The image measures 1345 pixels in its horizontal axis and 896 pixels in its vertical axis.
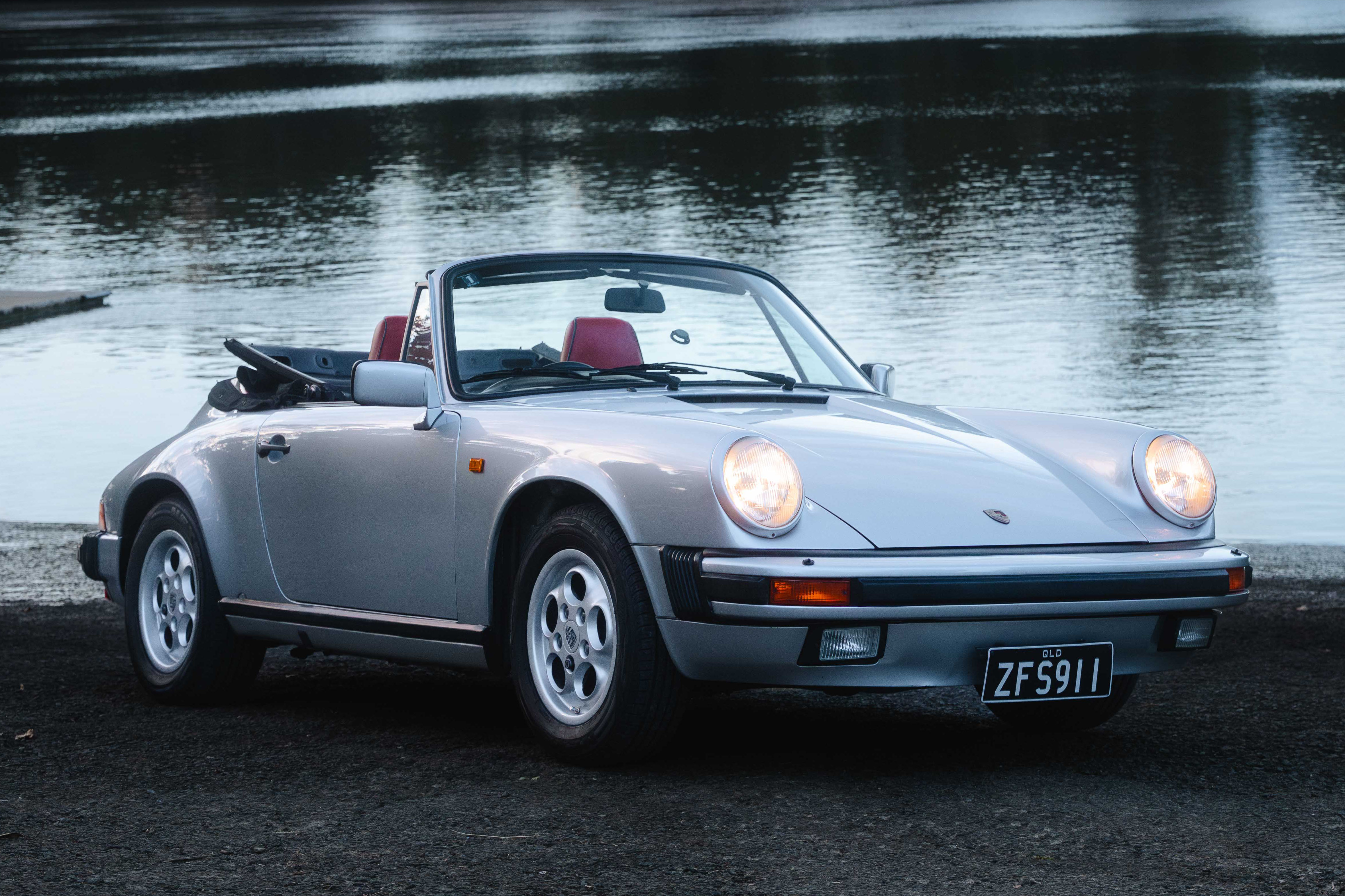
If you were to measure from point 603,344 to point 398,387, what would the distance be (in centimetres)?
73

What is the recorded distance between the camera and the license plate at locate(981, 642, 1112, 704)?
459 cm

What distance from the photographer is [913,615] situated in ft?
14.6

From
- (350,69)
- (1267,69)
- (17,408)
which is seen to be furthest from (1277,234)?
(350,69)

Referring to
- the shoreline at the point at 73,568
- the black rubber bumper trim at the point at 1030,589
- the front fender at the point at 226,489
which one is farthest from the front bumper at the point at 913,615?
the shoreline at the point at 73,568

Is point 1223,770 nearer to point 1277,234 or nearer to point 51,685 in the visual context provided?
point 51,685

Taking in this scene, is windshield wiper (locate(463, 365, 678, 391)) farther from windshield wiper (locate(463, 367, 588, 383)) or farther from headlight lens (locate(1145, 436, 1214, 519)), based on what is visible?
headlight lens (locate(1145, 436, 1214, 519))

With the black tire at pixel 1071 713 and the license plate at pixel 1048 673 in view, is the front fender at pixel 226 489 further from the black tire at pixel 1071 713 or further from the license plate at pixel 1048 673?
the license plate at pixel 1048 673

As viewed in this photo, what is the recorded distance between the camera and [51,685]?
6.45m

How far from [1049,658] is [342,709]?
2446 millimetres

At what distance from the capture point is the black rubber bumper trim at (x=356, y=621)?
525cm

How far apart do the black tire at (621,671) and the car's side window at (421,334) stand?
105 cm

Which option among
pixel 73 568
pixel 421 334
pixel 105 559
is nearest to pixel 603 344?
pixel 421 334

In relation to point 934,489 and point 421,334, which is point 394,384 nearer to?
point 421,334

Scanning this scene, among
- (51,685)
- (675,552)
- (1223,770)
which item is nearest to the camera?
(675,552)
